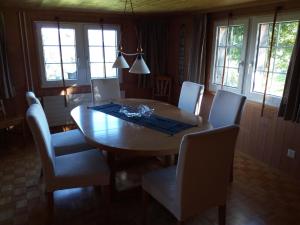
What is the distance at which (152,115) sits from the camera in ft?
8.61

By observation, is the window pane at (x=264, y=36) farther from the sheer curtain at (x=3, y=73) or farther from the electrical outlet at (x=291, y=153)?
the sheer curtain at (x=3, y=73)

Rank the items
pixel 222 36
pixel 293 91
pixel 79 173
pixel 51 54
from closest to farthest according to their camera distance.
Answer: pixel 79 173
pixel 293 91
pixel 222 36
pixel 51 54

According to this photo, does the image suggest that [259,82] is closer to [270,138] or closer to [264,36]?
[264,36]

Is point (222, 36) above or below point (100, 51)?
above

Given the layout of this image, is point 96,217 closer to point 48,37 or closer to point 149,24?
point 48,37

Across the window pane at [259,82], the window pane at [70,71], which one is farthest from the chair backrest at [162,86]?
the window pane at [259,82]

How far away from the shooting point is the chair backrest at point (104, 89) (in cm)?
351

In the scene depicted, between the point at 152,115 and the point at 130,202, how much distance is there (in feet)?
2.95

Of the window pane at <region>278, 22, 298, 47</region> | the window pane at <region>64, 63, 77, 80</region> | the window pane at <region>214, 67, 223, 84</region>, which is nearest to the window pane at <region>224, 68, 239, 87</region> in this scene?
the window pane at <region>214, 67, 223, 84</region>

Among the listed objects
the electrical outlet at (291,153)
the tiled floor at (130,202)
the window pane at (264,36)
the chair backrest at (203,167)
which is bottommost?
the tiled floor at (130,202)

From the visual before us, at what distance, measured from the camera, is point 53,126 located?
4.26 m

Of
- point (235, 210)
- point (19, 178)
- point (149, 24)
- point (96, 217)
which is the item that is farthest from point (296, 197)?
point (149, 24)

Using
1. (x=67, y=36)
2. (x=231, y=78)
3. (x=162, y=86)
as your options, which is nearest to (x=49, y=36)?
(x=67, y=36)

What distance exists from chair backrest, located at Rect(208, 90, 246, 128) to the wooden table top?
13.2 inches
